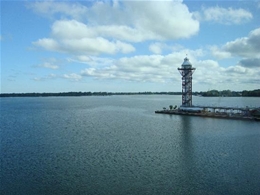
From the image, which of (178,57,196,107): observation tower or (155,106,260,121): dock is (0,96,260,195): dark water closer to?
(155,106,260,121): dock

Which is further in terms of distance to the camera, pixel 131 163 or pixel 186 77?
pixel 186 77

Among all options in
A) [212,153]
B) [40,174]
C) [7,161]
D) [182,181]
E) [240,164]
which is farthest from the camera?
[212,153]

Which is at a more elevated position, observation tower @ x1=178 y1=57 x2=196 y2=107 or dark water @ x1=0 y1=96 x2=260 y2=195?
observation tower @ x1=178 y1=57 x2=196 y2=107

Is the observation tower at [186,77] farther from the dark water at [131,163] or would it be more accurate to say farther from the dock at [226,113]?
the dark water at [131,163]

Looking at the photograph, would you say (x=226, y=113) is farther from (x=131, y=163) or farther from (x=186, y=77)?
(x=131, y=163)

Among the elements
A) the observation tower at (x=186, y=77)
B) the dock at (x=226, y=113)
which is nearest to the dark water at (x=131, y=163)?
the dock at (x=226, y=113)

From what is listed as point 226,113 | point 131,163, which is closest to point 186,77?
point 226,113

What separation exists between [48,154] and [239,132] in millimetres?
30681

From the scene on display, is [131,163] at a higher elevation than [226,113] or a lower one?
lower

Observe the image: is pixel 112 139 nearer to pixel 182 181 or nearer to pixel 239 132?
pixel 182 181

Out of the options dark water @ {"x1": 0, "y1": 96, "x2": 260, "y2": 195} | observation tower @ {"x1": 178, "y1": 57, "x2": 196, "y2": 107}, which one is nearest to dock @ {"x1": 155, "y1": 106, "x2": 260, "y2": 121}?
observation tower @ {"x1": 178, "y1": 57, "x2": 196, "y2": 107}

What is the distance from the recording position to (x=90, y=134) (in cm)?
4312

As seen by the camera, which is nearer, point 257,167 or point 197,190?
point 197,190

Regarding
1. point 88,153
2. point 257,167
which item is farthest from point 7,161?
point 257,167
